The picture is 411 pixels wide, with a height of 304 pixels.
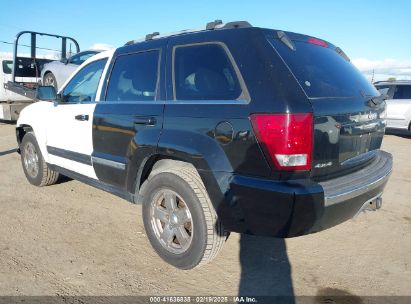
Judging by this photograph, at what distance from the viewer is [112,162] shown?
3654 millimetres

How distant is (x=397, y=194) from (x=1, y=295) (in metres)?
4.89

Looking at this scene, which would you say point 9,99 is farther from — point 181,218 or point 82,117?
point 181,218

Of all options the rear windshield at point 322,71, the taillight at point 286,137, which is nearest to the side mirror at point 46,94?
the rear windshield at point 322,71

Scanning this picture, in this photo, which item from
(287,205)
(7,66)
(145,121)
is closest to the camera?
(287,205)

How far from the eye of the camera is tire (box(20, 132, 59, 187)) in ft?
16.8

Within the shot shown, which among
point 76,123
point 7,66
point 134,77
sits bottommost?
point 76,123

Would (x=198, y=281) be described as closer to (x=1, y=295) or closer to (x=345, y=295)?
(x=345, y=295)

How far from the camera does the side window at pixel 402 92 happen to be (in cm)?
1090

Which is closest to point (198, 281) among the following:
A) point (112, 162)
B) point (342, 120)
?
point (112, 162)

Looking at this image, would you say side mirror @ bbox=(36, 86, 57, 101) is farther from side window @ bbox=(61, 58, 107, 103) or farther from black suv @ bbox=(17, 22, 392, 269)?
black suv @ bbox=(17, 22, 392, 269)

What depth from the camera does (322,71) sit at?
116 inches

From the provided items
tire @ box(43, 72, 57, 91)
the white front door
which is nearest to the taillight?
the white front door

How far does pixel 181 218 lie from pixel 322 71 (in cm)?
164

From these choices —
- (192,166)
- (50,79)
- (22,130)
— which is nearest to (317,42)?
(192,166)
